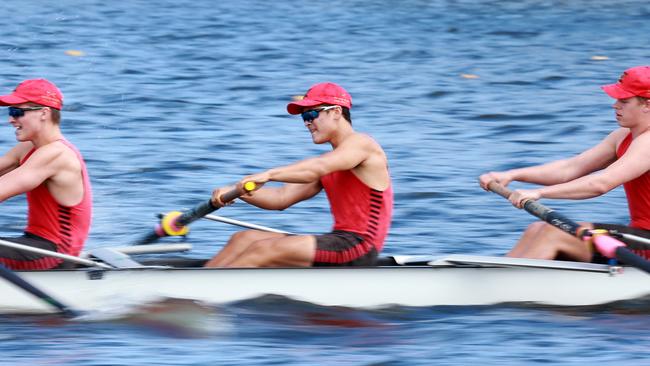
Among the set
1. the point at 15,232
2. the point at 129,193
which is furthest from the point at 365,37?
the point at 15,232

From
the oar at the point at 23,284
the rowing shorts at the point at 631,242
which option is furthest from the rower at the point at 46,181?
the rowing shorts at the point at 631,242

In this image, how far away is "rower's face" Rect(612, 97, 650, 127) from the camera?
368 inches

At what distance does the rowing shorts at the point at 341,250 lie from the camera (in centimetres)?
924

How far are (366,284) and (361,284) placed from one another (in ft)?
0.10

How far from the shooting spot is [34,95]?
360 inches

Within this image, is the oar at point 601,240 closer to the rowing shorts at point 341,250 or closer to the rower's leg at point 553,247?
the rower's leg at point 553,247

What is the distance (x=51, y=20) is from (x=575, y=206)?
1586 cm

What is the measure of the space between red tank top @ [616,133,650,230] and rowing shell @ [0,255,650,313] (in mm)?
406

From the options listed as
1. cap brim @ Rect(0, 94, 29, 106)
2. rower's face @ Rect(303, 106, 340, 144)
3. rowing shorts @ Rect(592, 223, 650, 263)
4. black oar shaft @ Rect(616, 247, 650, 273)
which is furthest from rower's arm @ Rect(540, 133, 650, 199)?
cap brim @ Rect(0, 94, 29, 106)

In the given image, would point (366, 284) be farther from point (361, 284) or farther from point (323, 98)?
point (323, 98)

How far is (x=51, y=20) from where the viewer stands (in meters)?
27.5

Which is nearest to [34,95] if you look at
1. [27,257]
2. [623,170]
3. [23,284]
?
[27,257]

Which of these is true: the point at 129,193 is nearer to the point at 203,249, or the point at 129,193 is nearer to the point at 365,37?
the point at 203,249

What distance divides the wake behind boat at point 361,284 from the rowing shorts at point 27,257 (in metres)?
0.18
